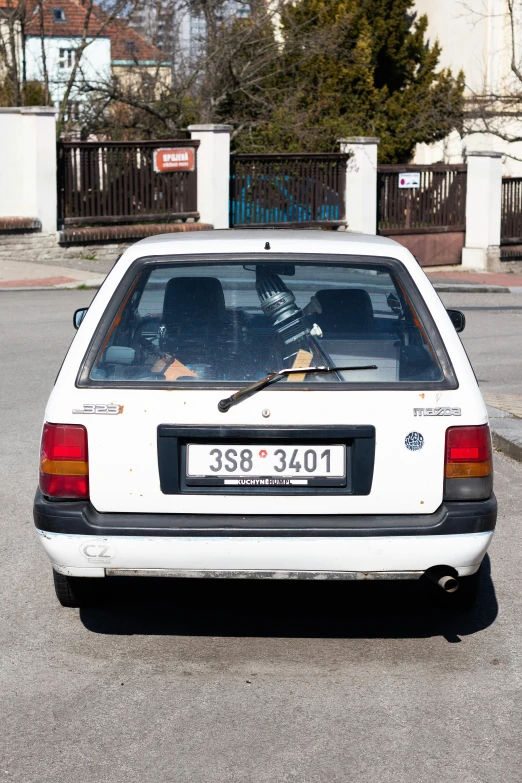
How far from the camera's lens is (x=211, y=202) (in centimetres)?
2388

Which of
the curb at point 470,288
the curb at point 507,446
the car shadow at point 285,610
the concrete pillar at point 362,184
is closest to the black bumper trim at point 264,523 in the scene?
the car shadow at point 285,610

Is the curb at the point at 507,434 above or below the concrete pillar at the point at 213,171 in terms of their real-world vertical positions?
below

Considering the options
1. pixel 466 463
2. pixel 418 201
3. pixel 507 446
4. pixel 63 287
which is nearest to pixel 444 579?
pixel 466 463

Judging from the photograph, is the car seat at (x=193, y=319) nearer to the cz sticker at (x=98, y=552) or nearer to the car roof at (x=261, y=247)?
the car roof at (x=261, y=247)

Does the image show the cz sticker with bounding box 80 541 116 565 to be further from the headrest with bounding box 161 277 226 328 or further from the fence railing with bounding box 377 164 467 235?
the fence railing with bounding box 377 164 467 235

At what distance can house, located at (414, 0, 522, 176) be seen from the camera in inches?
1581

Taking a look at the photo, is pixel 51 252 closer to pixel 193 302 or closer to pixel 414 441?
pixel 193 302

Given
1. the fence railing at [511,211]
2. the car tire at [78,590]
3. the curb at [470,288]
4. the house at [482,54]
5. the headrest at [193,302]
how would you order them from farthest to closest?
1. the house at [482,54]
2. the fence railing at [511,211]
3. the curb at [470,288]
4. the car tire at [78,590]
5. the headrest at [193,302]

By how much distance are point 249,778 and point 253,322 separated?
174 cm

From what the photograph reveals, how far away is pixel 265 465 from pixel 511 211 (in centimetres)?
2328

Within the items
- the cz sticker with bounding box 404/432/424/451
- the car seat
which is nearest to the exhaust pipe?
the cz sticker with bounding box 404/432/424/451

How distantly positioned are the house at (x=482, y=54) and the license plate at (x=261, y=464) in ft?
117

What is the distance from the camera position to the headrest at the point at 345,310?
14.9 ft

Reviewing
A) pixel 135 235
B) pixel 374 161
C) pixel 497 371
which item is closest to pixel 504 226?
pixel 374 161
